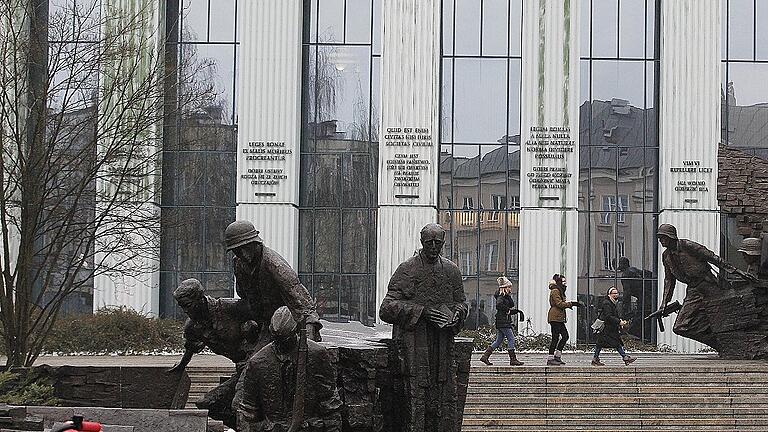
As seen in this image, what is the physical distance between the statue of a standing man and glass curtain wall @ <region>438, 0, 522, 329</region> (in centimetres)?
1896

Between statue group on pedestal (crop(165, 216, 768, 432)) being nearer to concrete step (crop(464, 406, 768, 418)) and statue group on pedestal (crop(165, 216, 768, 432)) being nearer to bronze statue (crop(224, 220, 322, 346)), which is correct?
bronze statue (crop(224, 220, 322, 346))

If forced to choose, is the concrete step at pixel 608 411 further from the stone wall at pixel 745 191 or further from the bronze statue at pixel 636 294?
the bronze statue at pixel 636 294

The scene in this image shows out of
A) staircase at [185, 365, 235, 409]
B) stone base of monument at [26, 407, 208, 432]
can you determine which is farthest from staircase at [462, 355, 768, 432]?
stone base of monument at [26, 407, 208, 432]

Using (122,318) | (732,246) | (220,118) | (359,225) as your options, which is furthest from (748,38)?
(122,318)

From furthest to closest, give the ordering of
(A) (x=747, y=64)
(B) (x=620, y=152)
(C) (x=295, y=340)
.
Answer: (A) (x=747, y=64) → (B) (x=620, y=152) → (C) (x=295, y=340)

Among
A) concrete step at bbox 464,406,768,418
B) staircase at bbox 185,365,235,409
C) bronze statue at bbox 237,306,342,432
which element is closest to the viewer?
bronze statue at bbox 237,306,342,432

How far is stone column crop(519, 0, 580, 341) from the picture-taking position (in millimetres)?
28328

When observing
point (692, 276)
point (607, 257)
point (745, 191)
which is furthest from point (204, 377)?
point (607, 257)

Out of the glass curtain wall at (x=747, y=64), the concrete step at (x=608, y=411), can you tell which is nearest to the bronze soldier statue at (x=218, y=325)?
the concrete step at (x=608, y=411)

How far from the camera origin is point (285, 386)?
326 inches

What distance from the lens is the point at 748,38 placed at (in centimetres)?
3086

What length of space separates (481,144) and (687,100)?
515 centimetres

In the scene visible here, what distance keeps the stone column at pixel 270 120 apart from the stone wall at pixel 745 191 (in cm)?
1151

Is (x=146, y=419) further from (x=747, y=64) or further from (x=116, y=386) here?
(x=747, y=64)
